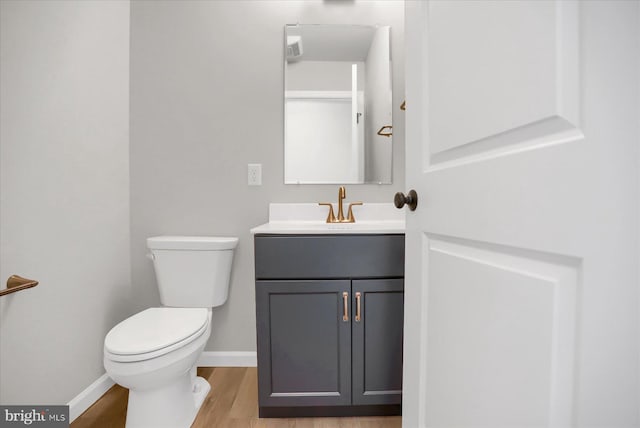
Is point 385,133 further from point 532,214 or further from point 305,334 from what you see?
point 532,214

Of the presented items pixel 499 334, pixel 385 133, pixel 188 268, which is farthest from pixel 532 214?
pixel 188 268

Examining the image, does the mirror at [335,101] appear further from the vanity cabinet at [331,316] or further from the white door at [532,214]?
the white door at [532,214]

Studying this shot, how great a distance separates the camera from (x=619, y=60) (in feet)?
1.23

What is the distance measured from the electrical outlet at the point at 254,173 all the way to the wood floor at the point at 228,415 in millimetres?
1099

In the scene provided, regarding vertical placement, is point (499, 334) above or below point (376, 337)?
above

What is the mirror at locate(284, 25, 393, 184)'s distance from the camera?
180cm

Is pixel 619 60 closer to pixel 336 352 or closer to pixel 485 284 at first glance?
pixel 485 284

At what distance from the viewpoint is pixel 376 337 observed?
4.39ft

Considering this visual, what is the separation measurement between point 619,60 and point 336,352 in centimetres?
127

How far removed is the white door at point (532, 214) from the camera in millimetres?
376

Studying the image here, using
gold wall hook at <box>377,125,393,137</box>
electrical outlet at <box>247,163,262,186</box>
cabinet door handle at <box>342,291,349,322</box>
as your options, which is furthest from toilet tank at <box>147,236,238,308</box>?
gold wall hook at <box>377,125,393,137</box>

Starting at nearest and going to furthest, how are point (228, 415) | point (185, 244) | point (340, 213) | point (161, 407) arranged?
point (161, 407) < point (228, 415) < point (185, 244) < point (340, 213)

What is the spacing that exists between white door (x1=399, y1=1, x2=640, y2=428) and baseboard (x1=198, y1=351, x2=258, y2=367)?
4.32 feet
